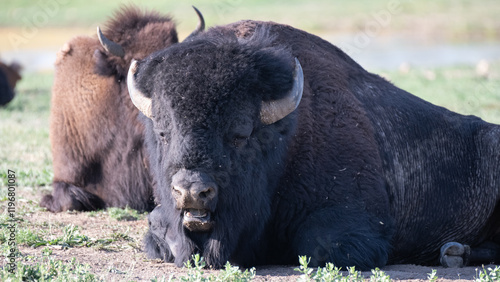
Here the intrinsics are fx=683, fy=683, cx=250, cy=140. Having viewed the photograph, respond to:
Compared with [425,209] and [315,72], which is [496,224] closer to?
[425,209]

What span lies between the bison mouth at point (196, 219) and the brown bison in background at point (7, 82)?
40.3ft

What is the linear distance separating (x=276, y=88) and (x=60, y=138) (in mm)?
4080

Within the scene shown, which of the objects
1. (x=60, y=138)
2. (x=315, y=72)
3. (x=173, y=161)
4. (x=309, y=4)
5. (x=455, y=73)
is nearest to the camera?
(x=173, y=161)

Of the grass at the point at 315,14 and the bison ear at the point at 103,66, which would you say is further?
the grass at the point at 315,14

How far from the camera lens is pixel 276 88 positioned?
17.0ft

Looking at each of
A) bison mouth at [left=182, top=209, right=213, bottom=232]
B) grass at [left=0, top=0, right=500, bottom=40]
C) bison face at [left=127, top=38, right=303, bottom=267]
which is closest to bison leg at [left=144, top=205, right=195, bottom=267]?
bison face at [left=127, top=38, right=303, bottom=267]

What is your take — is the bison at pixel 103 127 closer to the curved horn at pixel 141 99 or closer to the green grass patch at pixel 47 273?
the curved horn at pixel 141 99

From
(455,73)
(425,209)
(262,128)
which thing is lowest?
(425,209)

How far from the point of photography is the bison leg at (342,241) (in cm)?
527

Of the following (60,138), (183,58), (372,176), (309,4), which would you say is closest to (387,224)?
(372,176)

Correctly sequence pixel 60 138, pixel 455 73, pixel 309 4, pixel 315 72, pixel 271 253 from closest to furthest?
pixel 271 253, pixel 315 72, pixel 60 138, pixel 455 73, pixel 309 4

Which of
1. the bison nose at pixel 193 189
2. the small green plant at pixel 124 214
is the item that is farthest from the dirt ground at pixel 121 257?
the bison nose at pixel 193 189

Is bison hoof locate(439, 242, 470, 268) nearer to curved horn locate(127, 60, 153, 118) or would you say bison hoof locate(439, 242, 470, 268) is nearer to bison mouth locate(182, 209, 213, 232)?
bison mouth locate(182, 209, 213, 232)

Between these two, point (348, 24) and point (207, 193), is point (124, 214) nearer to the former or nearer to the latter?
point (207, 193)
